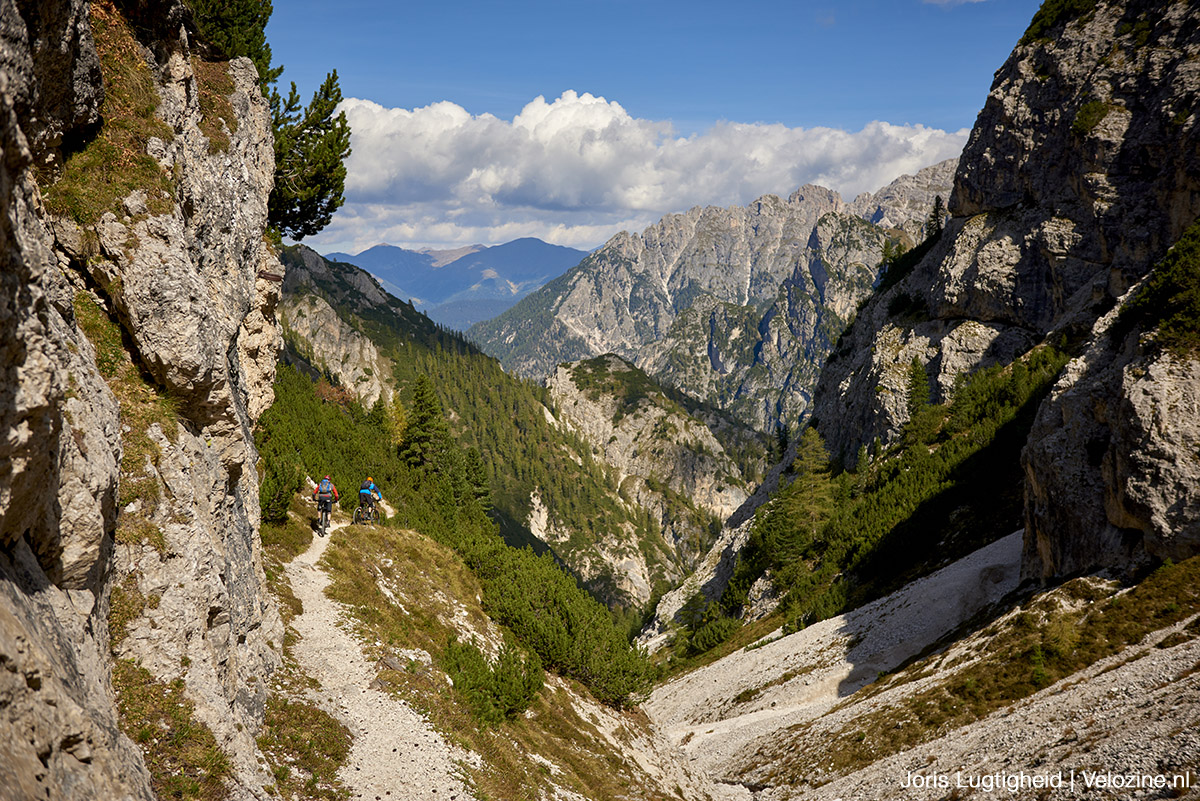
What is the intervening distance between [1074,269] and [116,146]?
89.5 meters

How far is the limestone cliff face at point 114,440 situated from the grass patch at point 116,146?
23 centimetres

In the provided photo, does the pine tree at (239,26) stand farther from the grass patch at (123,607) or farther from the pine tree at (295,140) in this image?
the grass patch at (123,607)

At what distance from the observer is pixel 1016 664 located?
31.3 meters

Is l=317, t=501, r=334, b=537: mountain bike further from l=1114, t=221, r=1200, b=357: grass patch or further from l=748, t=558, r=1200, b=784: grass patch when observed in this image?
l=1114, t=221, r=1200, b=357: grass patch

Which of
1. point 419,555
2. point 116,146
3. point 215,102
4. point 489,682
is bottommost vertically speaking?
point 489,682

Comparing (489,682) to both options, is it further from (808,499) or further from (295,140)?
(808,499)

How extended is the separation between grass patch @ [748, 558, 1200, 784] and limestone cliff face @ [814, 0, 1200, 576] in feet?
9.14

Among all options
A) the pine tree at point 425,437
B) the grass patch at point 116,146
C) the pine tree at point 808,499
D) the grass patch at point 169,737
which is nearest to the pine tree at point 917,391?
the pine tree at point 808,499

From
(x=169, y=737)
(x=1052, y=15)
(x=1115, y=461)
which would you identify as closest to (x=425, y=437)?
(x=169, y=737)

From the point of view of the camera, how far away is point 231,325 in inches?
828

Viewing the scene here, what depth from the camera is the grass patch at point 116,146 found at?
15.4 meters

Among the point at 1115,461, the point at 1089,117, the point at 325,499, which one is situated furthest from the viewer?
the point at 1089,117

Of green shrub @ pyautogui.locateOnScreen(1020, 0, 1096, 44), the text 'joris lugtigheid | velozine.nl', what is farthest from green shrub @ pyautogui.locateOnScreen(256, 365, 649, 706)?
green shrub @ pyautogui.locateOnScreen(1020, 0, 1096, 44)

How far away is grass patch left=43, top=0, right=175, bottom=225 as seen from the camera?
15.4 m
